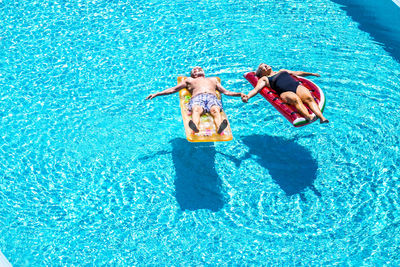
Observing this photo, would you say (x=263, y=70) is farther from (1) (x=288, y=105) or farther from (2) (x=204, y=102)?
(2) (x=204, y=102)

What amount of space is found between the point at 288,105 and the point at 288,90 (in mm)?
306

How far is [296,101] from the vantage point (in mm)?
8492

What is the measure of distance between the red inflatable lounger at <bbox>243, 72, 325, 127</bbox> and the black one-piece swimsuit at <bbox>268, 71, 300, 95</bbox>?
90 mm

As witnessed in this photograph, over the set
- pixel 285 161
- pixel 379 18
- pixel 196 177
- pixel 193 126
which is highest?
pixel 193 126

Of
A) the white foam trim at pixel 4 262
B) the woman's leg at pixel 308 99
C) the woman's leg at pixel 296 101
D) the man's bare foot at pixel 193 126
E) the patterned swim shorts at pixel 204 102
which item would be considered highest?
the woman's leg at pixel 308 99

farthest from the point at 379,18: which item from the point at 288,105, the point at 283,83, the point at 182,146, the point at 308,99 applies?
the point at 182,146

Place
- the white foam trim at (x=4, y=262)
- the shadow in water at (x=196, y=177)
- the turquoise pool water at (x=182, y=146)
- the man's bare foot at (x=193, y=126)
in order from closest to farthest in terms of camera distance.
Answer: the white foam trim at (x=4, y=262), the turquoise pool water at (x=182, y=146), the man's bare foot at (x=193, y=126), the shadow in water at (x=196, y=177)

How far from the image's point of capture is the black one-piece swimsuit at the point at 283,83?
28.9ft

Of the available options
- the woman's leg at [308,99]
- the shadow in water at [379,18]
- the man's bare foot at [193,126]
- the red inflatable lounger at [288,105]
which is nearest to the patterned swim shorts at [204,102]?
the man's bare foot at [193,126]

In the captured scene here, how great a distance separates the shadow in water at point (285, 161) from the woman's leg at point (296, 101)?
947 mm

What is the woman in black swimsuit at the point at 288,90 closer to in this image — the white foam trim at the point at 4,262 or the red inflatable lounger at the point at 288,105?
the red inflatable lounger at the point at 288,105

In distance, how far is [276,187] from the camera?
870cm

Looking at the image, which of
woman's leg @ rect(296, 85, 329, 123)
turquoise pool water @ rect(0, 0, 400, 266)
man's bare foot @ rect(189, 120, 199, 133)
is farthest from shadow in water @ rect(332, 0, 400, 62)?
man's bare foot @ rect(189, 120, 199, 133)

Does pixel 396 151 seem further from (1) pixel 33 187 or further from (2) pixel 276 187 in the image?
(1) pixel 33 187
